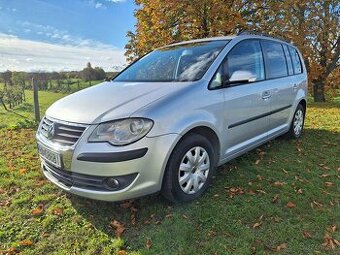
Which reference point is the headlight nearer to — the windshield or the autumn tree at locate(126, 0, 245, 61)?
the windshield

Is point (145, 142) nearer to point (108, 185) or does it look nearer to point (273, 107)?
point (108, 185)

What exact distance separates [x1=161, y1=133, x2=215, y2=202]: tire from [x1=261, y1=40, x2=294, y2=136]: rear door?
1.65 meters

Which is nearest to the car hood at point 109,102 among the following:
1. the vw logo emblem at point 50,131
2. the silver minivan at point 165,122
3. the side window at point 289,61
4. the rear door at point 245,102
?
the silver minivan at point 165,122

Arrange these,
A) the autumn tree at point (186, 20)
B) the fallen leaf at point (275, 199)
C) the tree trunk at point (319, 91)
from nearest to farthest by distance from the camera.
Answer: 1. the fallen leaf at point (275, 199)
2. the autumn tree at point (186, 20)
3. the tree trunk at point (319, 91)

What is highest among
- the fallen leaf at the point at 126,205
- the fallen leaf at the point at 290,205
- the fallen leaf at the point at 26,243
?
the fallen leaf at the point at 290,205

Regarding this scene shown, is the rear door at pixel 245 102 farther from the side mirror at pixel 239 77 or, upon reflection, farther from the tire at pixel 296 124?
the tire at pixel 296 124

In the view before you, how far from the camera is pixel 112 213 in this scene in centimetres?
328

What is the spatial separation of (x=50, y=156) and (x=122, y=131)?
850mm

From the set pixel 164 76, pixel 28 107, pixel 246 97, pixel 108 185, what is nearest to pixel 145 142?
pixel 108 185

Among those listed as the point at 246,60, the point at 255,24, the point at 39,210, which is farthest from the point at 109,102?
the point at 255,24

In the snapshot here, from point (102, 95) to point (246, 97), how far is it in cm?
176

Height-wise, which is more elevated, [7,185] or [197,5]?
[197,5]

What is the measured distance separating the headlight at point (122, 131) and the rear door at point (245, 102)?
1.17 meters

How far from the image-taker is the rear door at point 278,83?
4.67m
